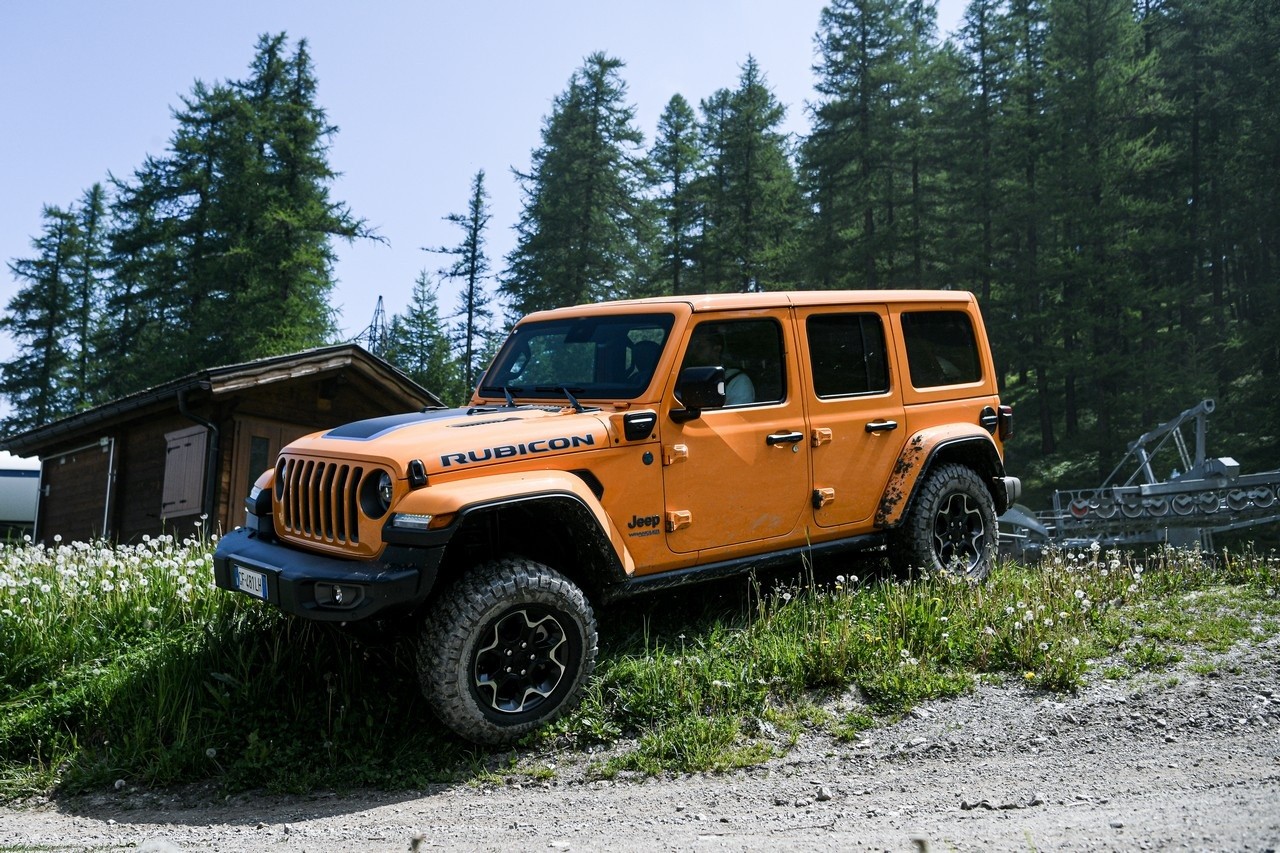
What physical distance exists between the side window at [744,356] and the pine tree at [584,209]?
29301mm

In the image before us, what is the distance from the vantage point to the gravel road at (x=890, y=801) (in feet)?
12.4

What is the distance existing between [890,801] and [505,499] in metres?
2.23

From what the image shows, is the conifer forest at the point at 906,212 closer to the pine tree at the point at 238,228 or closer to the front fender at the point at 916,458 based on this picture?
the pine tree at the point at 238,228

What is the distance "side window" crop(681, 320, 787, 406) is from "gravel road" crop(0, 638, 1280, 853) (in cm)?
212

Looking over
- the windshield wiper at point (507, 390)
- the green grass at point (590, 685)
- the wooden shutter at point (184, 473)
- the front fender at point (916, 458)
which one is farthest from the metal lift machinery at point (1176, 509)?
the wooden shutter at point (184, 473)

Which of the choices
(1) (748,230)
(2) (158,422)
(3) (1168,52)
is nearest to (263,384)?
(2) (158,422)

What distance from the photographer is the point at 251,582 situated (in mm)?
5098

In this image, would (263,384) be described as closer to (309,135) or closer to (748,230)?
(309,135)

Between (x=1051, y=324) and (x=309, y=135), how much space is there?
26583 millimetres

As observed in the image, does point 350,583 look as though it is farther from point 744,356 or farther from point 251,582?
point 744,356

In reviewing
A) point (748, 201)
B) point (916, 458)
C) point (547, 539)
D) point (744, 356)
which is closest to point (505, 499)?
point (547, 539)

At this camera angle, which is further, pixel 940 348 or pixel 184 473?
pixel 184 473

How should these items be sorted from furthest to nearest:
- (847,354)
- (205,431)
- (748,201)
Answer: (748,201) < (205,431) < (847,354)

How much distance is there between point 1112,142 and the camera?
33.7 metres
